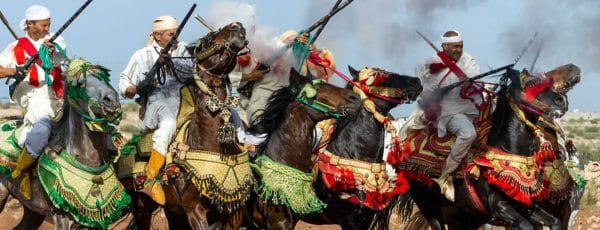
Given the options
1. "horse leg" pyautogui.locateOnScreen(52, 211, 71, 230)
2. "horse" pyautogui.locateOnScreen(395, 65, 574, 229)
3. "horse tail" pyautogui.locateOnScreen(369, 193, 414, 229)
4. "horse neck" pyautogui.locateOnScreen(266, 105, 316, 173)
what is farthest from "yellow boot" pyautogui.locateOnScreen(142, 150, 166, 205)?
"horse" pyautogui.locateOnScreen(395, 65, 574, 229)

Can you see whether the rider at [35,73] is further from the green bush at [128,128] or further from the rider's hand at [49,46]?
the green bush at [128,128]

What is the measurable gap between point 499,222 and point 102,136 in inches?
201

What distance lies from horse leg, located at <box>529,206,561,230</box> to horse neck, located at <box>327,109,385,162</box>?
1901 millimetres

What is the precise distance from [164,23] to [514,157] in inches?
147

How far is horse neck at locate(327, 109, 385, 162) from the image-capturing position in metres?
13.3

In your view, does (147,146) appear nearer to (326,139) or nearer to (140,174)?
(140,174)

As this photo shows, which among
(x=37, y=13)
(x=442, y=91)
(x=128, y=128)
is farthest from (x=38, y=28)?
(x=128, y=128)

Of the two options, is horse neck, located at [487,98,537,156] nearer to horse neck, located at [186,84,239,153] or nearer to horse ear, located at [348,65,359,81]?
horse ear, located at [348,65,359,81]

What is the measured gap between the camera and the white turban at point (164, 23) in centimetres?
1349

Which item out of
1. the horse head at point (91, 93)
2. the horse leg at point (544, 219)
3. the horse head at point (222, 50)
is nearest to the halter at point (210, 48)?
the horse head at point (222, 50)

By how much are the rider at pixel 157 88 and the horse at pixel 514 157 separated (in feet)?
10.6

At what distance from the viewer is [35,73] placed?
42.0 ft

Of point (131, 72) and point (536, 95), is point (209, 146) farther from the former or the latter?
point (536, 95)

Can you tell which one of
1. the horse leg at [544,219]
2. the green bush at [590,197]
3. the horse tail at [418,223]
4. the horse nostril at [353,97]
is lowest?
the green bush at [590,197]
